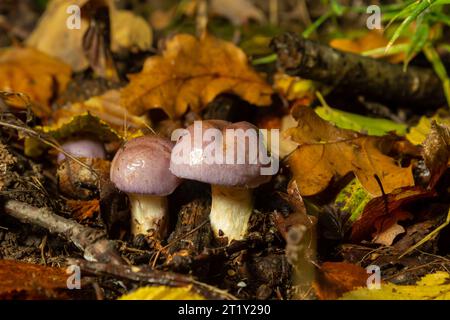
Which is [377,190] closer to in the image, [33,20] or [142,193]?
[142,193]

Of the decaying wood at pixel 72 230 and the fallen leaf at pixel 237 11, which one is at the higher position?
the fallen leaf at pixel 237 11

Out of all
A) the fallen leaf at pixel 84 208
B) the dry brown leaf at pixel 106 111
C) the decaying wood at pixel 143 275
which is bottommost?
the decaying wood at pixel 143 275

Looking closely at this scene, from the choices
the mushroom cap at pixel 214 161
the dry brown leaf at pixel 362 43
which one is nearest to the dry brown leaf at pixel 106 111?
the mushroom cap at pixel 214 161

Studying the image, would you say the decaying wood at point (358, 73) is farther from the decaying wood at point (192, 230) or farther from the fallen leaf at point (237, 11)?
the fallen leaf at point (237, 11)

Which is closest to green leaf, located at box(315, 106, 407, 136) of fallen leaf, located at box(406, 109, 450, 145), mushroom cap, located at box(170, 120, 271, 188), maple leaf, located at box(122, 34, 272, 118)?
fallen leaf, located at box(406, 109, 450, 145)

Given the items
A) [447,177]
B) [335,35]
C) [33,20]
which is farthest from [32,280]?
[33,20]
